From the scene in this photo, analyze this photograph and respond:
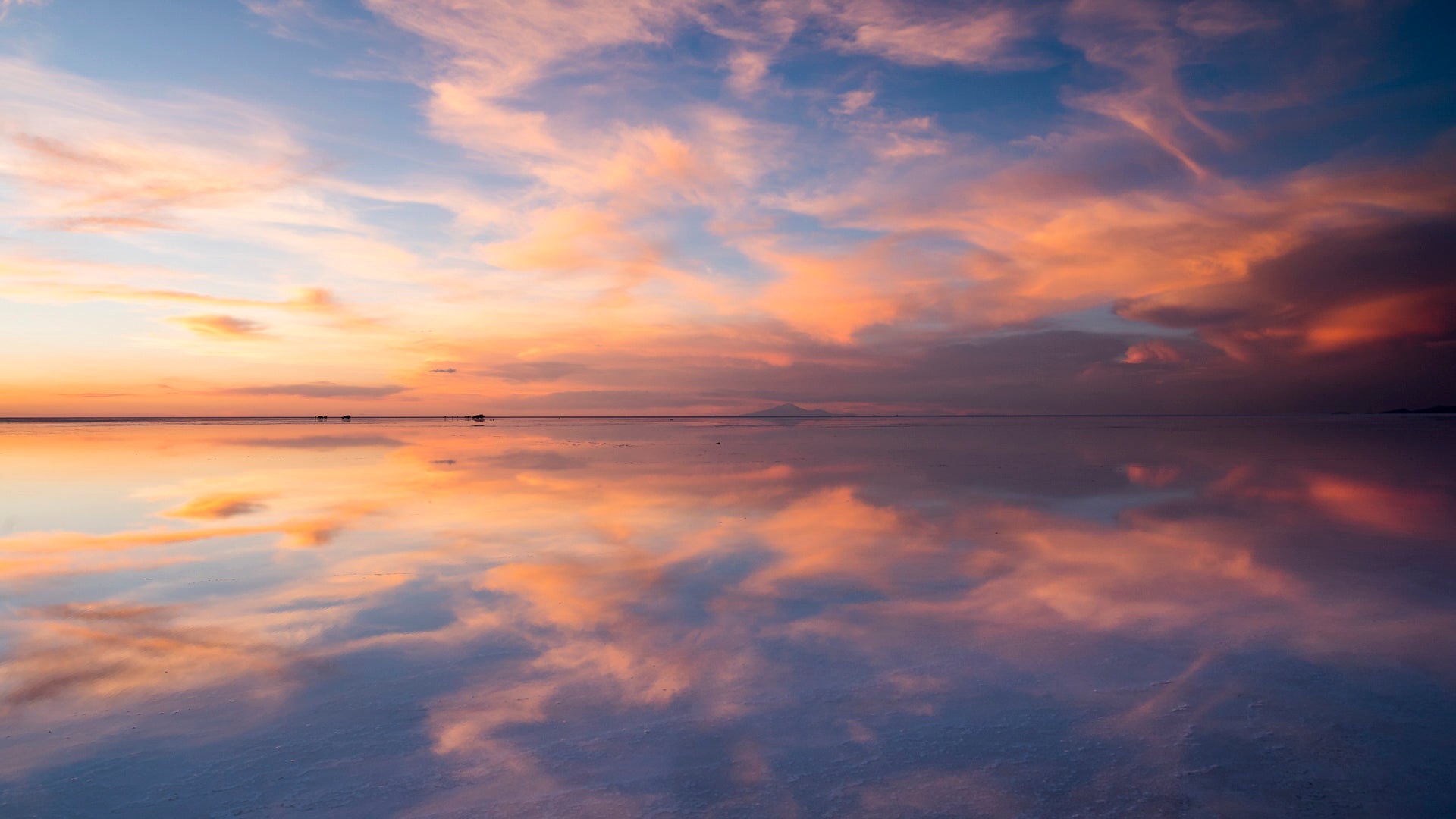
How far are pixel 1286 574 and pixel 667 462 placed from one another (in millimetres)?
20556

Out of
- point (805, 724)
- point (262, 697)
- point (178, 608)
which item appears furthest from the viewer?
point (178, 608)

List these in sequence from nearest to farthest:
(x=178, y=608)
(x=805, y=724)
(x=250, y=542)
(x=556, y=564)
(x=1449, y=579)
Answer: (x=805, y=724)
(x=178, y=608)
(x=1449, y=579)
(x=556, y=564)
(x=250, y=542)

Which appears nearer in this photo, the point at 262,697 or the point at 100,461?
the point at 262,697

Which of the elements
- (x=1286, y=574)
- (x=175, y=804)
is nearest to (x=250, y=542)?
(x=175, y=804)

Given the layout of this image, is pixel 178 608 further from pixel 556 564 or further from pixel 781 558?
pixel 781 558

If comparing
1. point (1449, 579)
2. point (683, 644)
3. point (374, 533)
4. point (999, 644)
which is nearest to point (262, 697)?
point (683, 644)

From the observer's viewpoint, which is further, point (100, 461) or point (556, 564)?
point (100, 461)

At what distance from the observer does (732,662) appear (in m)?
6.65

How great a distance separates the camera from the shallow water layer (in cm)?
452

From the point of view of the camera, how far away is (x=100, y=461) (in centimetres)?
2900

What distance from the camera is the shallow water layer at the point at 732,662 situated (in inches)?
178

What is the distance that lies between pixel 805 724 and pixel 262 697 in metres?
4.04

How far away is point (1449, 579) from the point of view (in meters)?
9.35

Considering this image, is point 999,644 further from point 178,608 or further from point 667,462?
point 667,462
